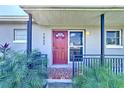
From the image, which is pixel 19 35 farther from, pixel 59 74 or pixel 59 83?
pixel 59 83

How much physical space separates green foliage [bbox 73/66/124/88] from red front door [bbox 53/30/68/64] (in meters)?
6.44

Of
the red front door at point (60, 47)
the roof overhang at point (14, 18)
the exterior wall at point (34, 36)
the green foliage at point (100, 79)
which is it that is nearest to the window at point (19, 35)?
the exterior wall at point (34, 36)

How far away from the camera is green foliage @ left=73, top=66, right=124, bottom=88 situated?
19.1 ft

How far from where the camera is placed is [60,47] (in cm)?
1412

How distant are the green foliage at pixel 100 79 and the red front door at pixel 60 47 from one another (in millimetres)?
6437

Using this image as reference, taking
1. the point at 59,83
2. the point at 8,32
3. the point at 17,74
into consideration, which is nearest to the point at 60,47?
the point at 8,32

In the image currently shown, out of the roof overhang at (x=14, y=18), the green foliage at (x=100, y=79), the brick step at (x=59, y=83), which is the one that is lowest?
the brick step at (x=59, y=83)

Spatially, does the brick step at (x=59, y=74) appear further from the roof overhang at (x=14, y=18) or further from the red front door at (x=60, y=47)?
the roof overhang at (x=14, y=18)

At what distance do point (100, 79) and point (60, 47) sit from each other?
25.9 ft

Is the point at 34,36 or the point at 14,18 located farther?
the point at 34,36

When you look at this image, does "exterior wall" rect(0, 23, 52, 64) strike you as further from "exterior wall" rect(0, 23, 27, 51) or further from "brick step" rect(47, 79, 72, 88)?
"brick step" rect(47, 79, 72, 88)

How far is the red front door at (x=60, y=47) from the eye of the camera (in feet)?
46.2
